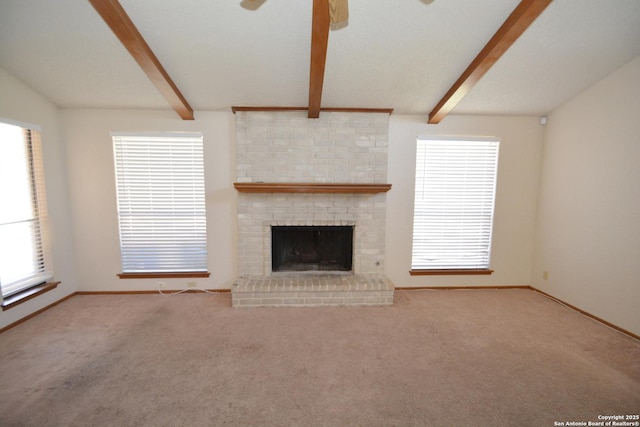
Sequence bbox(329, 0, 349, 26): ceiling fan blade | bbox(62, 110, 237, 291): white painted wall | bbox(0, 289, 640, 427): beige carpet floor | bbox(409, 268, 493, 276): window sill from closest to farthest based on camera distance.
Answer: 1. bbox(329, 0, 349, 26): ceiling fan blade
2. bbox(0, 289, 640, 427): beige carpet floor
3. bbox(62, 110, 237, 291): white painted wall
4. bbox(409, 268, 493, 276): window sill

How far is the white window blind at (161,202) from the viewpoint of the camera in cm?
321

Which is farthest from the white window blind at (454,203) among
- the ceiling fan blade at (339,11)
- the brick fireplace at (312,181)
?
the ceiling fan blade at (339,11)

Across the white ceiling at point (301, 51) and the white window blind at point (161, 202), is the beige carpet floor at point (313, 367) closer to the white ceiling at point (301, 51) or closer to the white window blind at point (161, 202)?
the white window blind at point (161, 202)

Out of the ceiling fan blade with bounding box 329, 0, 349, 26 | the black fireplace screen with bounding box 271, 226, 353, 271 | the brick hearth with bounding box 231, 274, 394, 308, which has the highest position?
the ceiling fan blade with bounding box 329, 0, 349, 26

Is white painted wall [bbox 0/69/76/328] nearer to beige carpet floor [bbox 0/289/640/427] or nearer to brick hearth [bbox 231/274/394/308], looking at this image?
beige carpet floor [bbox 0/289/640/427]

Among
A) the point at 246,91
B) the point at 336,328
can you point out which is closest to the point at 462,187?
the point at 336,328

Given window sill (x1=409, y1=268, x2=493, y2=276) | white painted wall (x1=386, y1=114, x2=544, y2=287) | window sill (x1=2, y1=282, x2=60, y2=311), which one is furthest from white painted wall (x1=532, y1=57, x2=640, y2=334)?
window sill (x1=2, y1=282, x2=60, y2=311)

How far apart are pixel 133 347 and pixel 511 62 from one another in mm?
4514

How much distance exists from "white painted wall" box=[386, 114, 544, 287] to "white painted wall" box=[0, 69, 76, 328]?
13.7 ft

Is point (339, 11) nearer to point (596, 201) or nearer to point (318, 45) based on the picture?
point (318, 45)

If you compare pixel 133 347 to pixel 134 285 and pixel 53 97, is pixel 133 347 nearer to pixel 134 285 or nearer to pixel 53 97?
pixel 134 285

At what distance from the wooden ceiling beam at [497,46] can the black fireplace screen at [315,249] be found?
6.49 feet

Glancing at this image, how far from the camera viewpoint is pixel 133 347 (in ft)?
7.39

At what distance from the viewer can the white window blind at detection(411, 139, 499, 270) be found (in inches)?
135
